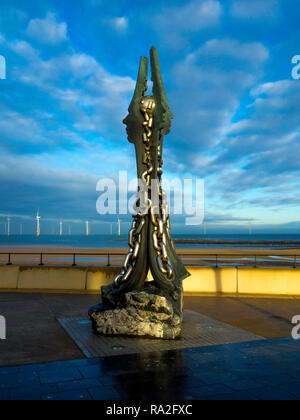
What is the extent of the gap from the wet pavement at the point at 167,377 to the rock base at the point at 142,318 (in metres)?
0.96

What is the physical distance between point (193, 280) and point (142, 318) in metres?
5.20

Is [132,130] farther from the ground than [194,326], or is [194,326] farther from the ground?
[132,130]

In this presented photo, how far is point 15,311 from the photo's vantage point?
8.74 m

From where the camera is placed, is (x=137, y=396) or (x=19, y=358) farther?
(x=19, y=358)

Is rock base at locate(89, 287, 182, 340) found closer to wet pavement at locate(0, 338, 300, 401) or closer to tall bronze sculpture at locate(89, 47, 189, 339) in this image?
tall bronze sculpture at locate(89, 47, 189, 339)

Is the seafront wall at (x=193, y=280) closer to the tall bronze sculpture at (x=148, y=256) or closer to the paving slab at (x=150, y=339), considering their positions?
the tall bronze sculpture at (x=148, y=256)

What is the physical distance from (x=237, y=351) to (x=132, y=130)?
5.13 m

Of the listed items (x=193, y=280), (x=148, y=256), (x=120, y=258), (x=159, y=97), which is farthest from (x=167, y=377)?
(x=120, y=258)

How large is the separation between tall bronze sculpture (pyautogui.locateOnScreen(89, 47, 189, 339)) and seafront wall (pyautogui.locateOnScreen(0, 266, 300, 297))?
3745 mm

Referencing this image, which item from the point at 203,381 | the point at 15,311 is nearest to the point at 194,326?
the point at 203,381

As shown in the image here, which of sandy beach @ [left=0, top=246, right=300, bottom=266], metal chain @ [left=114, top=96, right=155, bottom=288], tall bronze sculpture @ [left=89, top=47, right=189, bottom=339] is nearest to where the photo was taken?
tall bronze sculpture @ [left=89, top=47, right=189, bottom=339]

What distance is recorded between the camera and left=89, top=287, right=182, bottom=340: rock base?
261 inches

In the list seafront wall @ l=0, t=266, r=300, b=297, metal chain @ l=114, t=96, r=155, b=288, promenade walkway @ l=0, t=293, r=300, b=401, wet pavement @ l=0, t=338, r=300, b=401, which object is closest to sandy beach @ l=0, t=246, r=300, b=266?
seafront wall @ l=0, t=266, r=300, b=297
